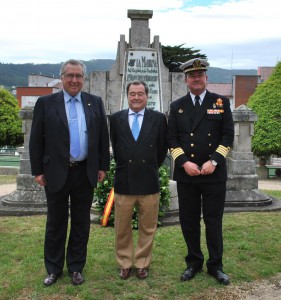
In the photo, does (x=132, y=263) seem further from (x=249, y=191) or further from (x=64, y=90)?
(x=249, y=191)

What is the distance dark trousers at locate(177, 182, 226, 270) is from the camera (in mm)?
4008

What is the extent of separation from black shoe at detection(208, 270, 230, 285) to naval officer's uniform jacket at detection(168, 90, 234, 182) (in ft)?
3.01

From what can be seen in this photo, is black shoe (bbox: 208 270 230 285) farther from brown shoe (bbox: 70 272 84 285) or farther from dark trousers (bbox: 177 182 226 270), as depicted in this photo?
brown shoe (bbox: 70 272 84 285)

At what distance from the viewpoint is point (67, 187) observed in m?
3.90

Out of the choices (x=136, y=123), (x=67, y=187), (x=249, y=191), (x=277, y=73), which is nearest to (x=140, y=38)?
(x=249, y=191)

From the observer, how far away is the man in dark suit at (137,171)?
4.05 meters

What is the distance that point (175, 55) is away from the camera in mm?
19703

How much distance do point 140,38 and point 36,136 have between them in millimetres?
4999

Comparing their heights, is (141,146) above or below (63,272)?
above

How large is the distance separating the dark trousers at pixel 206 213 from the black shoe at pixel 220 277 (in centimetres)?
4

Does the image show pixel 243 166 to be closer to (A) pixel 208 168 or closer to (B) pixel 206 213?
(B) pixel 206 213

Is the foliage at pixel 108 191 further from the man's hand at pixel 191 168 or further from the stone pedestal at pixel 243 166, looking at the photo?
the man's hand at pixel 191 168

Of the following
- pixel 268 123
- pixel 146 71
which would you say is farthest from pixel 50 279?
pixel 268 123

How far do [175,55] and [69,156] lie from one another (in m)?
16.7
